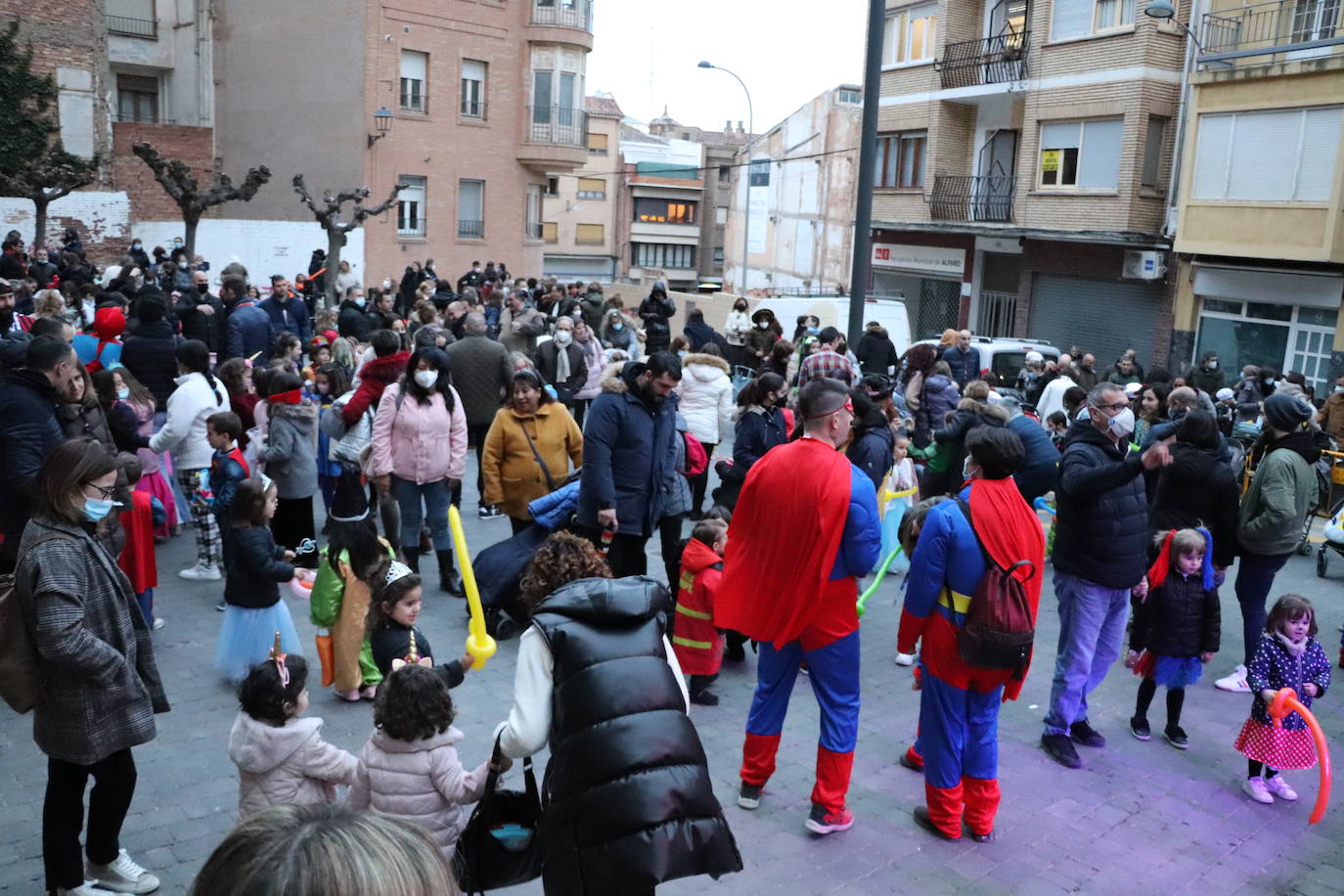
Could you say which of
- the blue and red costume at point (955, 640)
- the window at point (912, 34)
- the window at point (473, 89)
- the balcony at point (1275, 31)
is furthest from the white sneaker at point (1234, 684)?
the window at point (473, 89)

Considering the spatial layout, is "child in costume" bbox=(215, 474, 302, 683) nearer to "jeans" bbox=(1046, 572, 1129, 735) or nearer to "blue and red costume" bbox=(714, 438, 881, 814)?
"blue and red costume" bbox=(714, 438, 881, 814)

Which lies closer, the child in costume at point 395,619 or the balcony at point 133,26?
the child in costume at point 395,619

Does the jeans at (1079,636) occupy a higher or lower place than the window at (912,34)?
lower

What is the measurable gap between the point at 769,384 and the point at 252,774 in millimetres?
5005

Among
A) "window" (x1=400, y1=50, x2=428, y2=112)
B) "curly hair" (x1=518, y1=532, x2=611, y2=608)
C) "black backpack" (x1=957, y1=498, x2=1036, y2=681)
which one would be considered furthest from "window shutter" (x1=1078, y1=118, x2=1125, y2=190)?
"curly hair" (x1=518, y1=532, x2=611, y2=608)

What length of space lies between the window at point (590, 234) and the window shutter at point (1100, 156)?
45.4 m

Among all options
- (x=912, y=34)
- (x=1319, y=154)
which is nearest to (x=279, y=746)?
(x=1319, y=154)

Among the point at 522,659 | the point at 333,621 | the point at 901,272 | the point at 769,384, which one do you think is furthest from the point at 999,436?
the point at 901,272

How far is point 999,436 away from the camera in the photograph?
530 centimetres

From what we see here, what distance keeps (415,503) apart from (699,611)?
2.74 meters

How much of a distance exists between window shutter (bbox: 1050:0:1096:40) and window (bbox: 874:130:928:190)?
181 inches

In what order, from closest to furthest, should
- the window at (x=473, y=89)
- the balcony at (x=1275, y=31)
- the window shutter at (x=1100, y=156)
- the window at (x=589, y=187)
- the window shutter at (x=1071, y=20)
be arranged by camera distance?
the balcony at (x=1275, y=31) < the window shutter at (x=1100, y=156) < the window shutter at (x=1071, y=20) < the window at (x=473, y=89) < the window at (x=589, y=187)

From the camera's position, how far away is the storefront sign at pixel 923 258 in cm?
3064

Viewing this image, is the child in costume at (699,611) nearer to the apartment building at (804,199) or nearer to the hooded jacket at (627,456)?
the hooded jacket at (627,456)
